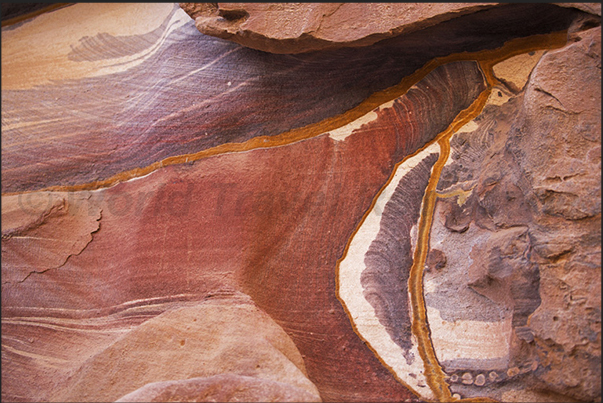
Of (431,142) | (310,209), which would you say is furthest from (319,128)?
(431,142)

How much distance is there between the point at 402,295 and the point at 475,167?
586mm

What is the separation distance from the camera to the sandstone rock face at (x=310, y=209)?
1516 millimetres

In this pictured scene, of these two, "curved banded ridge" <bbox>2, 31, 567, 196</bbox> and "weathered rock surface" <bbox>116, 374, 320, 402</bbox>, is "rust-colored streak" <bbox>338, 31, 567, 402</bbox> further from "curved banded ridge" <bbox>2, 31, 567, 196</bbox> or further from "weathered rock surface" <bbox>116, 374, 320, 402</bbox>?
"weathered rock surface" <bbox>116, 374, 320, 402</bbox>

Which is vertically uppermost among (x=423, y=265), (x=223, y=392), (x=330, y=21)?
(x=330, y=21)

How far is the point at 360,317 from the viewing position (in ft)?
5.83

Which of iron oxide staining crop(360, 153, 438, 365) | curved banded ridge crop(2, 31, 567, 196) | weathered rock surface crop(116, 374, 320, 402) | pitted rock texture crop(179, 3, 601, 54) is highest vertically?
pitted rock texture crop(179, 3, 601, 54)

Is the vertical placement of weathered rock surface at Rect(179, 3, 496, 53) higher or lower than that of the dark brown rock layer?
higher

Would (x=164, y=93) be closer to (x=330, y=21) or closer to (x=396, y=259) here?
(x=330, y=21)

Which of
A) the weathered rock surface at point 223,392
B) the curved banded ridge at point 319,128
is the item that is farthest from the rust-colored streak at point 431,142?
the weathered rock surface at point 223,392

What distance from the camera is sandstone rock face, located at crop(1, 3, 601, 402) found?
59.7 inches

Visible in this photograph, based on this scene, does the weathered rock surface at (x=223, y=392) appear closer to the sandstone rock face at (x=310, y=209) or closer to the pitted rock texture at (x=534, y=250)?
the sandstone rock face at (x=310, y=209)

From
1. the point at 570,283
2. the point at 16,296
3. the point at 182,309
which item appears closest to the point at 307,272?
the point at 182,309

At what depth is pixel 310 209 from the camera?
76.4 inches

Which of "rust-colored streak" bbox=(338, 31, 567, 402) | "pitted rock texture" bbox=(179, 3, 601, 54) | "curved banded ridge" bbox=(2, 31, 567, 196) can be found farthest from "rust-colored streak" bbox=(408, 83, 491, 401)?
"pitted rock texture" bbox=(179, 3, 601, 54)
